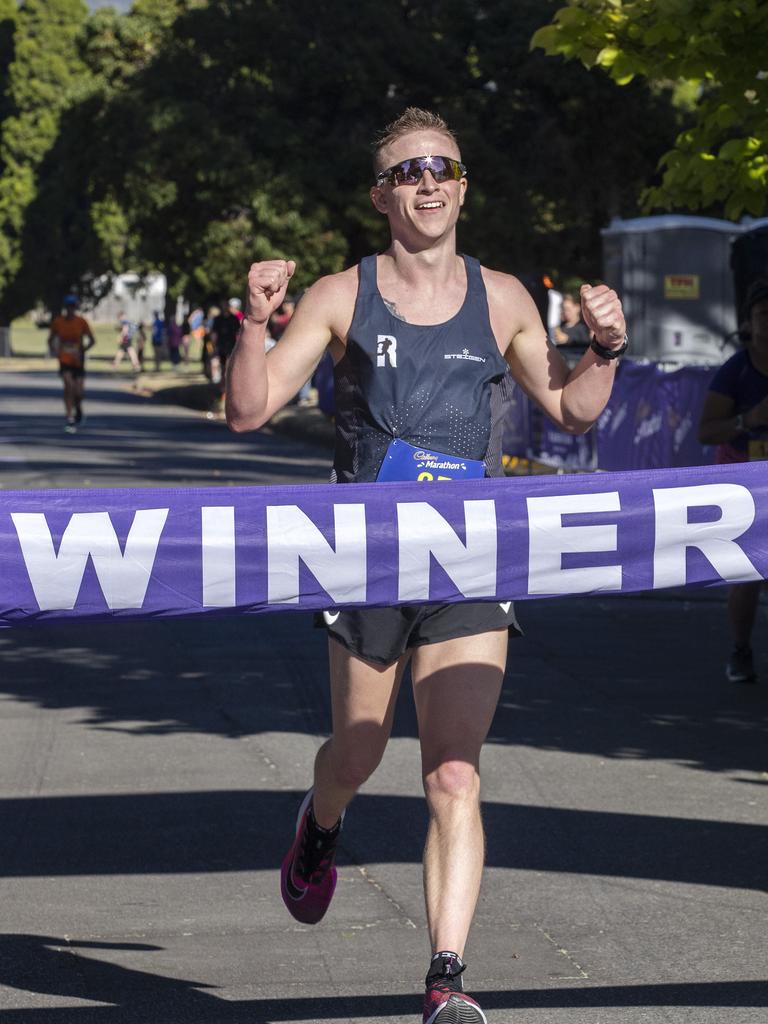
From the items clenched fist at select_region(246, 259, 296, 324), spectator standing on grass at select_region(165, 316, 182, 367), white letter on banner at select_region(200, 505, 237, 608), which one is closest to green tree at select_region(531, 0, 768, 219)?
clenched fist at select_region(246, 259, 296, 324)

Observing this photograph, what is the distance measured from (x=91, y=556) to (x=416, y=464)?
82cm

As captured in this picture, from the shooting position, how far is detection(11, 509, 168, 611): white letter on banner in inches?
170

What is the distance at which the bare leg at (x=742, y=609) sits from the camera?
923 centimetres

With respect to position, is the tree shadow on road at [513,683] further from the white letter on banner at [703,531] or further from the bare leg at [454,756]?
the bare leg at [454,756]

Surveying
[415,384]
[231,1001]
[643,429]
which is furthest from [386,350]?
[643,429]

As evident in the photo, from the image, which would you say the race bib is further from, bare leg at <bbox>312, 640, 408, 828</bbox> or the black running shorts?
bare leg at <bbox>312, 640, 408, 828</bbox>

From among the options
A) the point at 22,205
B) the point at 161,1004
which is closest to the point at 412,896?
the point at 161,1004

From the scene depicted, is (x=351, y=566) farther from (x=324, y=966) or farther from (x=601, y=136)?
(x=601, y=136)

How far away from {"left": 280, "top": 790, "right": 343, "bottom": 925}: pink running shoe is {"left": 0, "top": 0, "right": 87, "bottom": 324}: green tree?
240 feet

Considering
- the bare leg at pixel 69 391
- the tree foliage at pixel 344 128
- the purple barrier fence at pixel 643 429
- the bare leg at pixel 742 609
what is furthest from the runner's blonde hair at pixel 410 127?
the tree foliage at pixel 344 128

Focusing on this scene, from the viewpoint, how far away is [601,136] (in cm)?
3847

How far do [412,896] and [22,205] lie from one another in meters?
73.1

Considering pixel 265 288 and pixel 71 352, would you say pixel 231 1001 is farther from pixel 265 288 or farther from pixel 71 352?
pixel 71 352

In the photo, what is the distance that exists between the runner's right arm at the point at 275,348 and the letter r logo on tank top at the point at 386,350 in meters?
0.14
